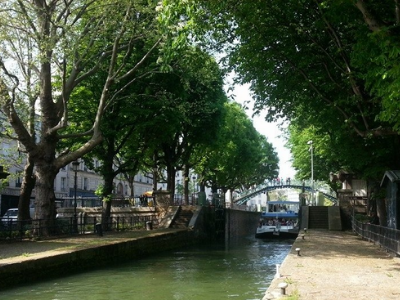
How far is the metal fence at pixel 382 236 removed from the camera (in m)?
16.1

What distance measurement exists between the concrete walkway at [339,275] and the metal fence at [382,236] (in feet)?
1.09

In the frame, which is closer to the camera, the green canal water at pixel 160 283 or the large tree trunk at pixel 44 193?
the green canal water at pixel 160 283

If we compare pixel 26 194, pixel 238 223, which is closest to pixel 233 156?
pixel 238 223

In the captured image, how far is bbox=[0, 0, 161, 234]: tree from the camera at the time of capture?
20.3m

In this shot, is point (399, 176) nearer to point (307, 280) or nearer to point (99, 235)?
point (307, 280)

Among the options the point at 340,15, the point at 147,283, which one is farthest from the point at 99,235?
the point at 340,15

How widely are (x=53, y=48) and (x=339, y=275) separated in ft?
46.3

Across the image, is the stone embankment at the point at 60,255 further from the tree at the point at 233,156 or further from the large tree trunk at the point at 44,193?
the tree at the point at 233,156

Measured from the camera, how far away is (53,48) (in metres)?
20.0

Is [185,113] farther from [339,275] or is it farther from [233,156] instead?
[233,156]

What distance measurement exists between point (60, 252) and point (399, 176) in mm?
11709

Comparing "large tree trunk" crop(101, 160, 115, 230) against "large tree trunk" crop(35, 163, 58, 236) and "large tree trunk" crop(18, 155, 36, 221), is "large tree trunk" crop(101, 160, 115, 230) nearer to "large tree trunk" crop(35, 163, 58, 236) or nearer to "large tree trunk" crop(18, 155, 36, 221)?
"large tree trunk" crop(18, 155, 36, 221)

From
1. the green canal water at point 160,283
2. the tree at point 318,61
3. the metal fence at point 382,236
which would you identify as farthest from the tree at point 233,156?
the green canal water at point 160,283

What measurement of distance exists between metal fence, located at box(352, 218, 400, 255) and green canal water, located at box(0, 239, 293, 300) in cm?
420
